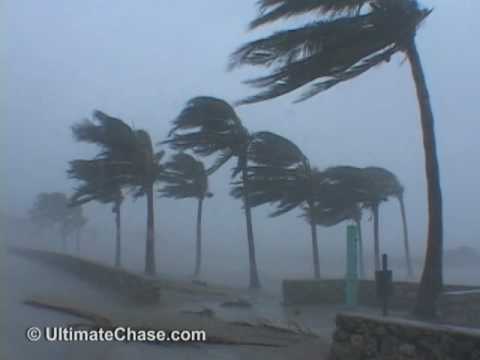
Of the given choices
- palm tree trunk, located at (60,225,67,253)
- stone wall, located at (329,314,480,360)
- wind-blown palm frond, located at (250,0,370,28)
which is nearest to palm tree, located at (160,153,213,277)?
wind-blown palm frond, located at (250,0,370,28)

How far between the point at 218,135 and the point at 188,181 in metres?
8.27

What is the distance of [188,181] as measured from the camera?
3603 cm

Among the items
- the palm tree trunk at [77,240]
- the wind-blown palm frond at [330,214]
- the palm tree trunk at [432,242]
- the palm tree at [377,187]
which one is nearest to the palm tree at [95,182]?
the wind-blown palm frond at [330,214]

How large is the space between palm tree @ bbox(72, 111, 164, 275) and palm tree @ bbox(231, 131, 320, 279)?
12.7 feet

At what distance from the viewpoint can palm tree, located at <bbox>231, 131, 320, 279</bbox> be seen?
28594 millimetres

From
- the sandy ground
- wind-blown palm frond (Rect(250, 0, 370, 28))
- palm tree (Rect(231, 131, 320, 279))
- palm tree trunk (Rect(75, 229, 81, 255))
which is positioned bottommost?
the sandy ground

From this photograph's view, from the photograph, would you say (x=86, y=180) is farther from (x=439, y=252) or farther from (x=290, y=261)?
(x=290, y=261)

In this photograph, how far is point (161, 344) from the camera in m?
10.3

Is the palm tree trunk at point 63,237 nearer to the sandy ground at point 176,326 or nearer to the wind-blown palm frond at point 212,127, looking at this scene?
the wind-blown palm frond at point 212,127

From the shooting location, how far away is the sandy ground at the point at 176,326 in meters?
9.64

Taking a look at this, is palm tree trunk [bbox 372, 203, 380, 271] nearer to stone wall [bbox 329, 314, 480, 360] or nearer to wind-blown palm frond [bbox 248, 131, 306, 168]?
wind-blown palm frond [bbox 248, 131, 306, 168]

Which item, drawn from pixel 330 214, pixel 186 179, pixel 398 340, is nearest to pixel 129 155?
pixel 186 179

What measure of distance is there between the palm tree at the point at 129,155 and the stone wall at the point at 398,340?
64.7ft

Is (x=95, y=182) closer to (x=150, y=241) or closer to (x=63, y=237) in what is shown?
(x=150, y=241)
